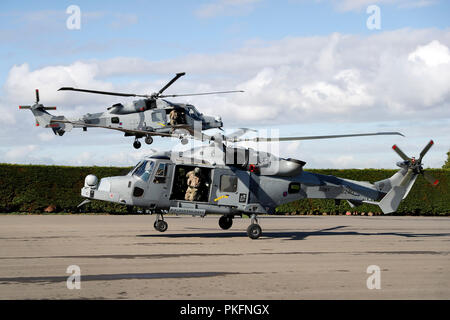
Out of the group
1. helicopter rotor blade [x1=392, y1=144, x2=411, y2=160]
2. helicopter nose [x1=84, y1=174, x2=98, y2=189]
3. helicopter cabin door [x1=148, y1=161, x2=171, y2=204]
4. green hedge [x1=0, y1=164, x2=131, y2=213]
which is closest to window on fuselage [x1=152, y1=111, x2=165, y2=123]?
green hedge [x1=0, y1=164, x2=131, y2=213]

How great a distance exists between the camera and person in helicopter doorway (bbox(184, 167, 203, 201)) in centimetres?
1855

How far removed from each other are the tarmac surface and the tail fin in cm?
125

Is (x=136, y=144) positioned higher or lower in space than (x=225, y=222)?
higher

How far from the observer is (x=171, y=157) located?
18.6 metres

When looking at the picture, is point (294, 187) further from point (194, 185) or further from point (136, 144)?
point (136, 144)

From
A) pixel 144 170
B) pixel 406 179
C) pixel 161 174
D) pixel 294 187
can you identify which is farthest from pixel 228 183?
pixel 406 179

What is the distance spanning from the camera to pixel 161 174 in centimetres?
1842

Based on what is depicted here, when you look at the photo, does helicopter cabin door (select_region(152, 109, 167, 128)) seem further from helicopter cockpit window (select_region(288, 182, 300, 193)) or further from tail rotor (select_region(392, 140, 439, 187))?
tail rotor (select_region(392, 140, 439, 187))

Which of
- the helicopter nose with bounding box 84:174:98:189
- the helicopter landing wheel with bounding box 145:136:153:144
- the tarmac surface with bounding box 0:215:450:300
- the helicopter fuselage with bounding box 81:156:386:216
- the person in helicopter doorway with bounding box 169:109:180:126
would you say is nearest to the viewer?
the tarmac surface with bounding box 0:215:450:300

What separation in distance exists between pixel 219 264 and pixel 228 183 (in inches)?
252

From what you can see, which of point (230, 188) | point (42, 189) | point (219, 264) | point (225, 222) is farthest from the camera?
point (42, 189)

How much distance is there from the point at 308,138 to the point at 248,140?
2.11 meters
